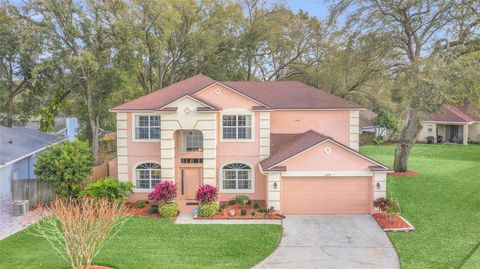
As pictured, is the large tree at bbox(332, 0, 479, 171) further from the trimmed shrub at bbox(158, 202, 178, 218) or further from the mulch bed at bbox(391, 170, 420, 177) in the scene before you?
the trimmed shrub at bbox(158, 202, 178, 218)

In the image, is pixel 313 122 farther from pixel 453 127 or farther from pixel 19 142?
pixel 453 127

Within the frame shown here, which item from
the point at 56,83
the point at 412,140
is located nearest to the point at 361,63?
the point at 412,140

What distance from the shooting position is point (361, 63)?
25.8 m

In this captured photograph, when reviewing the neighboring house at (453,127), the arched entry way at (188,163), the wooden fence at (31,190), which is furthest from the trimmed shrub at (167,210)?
the neighboring house at (453,127)

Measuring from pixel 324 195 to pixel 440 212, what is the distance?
5.19 m

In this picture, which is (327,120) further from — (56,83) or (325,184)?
(56,83)

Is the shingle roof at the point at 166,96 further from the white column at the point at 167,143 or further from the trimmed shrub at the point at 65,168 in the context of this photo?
the trimmed shrub at the point at 65,168

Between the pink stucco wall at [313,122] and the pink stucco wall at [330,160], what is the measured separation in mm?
3208

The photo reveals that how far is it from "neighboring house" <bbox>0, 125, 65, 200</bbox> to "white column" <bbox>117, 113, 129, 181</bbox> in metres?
5.12

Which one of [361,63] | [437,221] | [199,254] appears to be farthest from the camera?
[361,63]

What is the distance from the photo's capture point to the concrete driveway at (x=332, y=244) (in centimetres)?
1263

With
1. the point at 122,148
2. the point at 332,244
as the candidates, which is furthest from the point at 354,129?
the point at 122,148

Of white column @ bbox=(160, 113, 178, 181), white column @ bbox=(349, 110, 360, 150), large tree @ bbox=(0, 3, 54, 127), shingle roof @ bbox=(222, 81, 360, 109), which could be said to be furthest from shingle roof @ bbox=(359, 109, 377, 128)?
large tree @ bbox=(0, 3, 54, 127)

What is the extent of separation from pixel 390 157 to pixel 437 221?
19.2m
